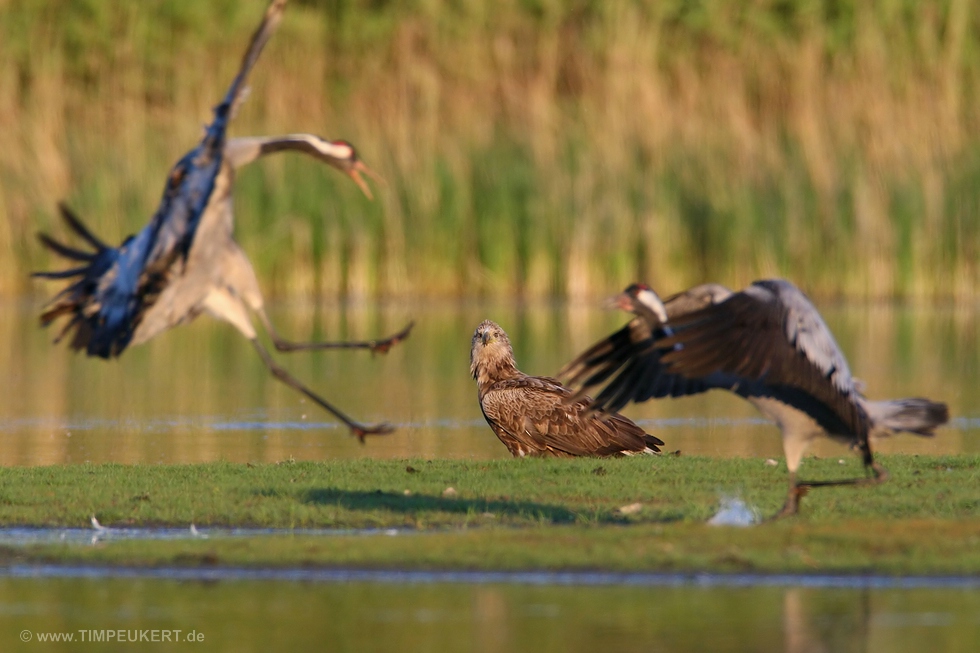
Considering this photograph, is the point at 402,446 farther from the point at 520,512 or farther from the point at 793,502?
the point at 793,502

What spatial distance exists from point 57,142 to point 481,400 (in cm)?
1356

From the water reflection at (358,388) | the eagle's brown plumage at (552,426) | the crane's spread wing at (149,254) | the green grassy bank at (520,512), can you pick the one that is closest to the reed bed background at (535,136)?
the water reflection at (358,388)

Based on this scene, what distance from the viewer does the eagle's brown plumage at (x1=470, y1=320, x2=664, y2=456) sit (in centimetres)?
1138

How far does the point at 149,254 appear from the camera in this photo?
28.2 feet

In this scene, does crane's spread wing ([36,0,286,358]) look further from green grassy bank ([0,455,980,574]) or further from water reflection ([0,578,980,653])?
water reflection ([0,578,980,653])

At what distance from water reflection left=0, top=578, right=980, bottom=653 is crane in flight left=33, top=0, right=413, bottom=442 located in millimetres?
1718

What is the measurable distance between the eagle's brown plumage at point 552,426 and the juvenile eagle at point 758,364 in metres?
2.50

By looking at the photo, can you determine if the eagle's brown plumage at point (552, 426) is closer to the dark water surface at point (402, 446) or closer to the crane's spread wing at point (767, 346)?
the dark water surface at point (402, 446)

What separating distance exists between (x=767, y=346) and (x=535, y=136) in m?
15.8

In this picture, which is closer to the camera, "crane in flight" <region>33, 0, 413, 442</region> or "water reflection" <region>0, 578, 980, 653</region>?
"water reflection" <region>0, 578, 980, 653</region>

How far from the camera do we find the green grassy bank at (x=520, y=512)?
25.1ft

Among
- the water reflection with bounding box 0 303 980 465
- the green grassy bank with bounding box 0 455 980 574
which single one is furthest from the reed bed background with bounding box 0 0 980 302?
the green grassy bank with bounding box 0 455 980 574

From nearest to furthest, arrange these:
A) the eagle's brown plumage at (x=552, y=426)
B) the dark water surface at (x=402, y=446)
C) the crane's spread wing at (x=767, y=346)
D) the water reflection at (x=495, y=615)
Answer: the water reflection at (x=495, y=615) → the dark water surface at (x=402, y=446) → the crane's spread wing at (x=767, y=346) → the eagle's brown plumage at (x=552, y=426)

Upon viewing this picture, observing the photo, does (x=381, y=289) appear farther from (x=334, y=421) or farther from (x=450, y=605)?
(x=450, y=605)
